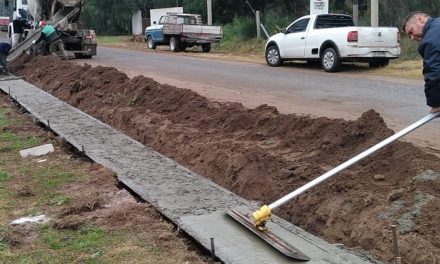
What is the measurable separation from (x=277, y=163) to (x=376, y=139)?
1071 mm

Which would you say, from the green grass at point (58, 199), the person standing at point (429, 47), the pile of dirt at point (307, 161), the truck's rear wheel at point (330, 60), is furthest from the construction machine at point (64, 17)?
the person standing at point (429, 47)

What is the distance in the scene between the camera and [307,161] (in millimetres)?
6262

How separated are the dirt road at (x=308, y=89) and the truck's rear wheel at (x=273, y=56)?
0.42 metres

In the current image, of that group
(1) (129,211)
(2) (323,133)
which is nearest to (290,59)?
(2) (323,133)

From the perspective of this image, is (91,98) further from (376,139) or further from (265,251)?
(265,251)

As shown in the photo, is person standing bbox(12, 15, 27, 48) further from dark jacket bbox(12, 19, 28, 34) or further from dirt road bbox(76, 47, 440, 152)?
dirt road bbox(76, 47, 440, 152)

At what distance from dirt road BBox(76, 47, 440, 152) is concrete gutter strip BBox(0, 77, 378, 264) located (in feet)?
11.1

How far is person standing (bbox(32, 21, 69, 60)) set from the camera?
A: 20.1 m

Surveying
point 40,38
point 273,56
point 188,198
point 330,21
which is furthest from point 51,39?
point 188,198

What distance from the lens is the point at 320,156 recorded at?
6344 millimetres

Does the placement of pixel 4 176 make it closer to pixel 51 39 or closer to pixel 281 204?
pixel 281 204

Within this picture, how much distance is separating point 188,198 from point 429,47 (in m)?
2.72

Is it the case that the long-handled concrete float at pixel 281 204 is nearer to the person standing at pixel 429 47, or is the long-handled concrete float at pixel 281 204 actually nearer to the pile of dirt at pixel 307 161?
the person standing at pixel 429 47

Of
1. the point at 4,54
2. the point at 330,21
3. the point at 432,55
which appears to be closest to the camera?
the point at 432,55
